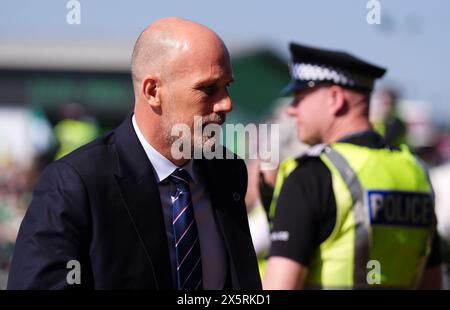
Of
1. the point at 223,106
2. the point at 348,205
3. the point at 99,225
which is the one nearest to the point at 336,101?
the point at 348,205

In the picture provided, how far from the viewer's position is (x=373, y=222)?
4223 mm

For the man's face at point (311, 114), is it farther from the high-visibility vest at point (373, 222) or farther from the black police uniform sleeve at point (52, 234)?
the black police uniform sleeve at point (52, 234)

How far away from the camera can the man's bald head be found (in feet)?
10.1

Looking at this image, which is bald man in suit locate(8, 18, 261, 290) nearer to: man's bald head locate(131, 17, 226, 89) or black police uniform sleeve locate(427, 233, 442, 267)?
man's bald head locate(131, 17, 226, 89)

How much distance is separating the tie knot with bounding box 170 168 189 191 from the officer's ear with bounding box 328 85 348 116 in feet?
5.07

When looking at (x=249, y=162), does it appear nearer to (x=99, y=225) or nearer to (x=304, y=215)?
(x=304, y=215)

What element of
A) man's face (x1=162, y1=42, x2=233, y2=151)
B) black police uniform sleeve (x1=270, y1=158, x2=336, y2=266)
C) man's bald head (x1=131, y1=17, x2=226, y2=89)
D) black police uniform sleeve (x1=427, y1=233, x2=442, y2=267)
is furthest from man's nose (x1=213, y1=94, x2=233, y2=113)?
black police uniform sleeve (x1=427, y1=233, x2=442, y2=267)

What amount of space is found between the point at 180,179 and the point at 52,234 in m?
0.54

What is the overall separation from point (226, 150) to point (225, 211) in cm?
Answer: 26

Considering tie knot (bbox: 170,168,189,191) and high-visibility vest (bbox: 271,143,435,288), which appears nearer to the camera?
tie knot (bbox: 170,168,189,191)

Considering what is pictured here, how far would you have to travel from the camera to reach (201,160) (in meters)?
3.30

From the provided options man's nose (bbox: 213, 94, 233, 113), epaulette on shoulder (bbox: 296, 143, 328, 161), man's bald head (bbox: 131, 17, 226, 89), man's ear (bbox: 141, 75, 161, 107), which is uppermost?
man's bald head (bbox: 131, 17, 226, 89)
